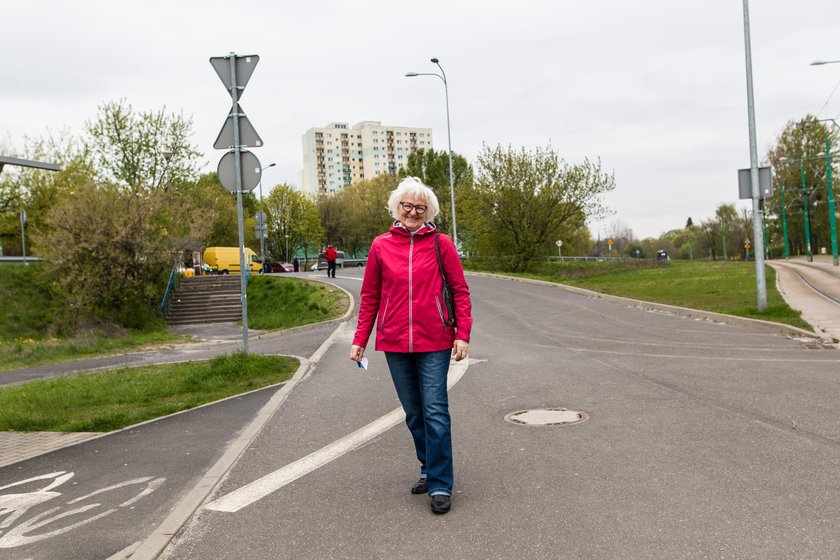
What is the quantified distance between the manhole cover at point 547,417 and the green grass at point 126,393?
376cm

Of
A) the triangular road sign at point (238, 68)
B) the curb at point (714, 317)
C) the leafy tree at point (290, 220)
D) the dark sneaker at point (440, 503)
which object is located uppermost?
the leafy tree at point (290, 220)

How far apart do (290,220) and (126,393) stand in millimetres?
64879

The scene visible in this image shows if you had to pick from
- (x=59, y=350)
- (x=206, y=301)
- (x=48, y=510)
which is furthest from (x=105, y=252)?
(x=48, y=510)

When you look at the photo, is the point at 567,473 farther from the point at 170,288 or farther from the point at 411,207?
the point at 170,288

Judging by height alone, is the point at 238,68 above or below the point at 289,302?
above

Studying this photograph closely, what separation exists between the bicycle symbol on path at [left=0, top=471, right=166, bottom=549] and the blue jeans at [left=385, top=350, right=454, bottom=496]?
196cm

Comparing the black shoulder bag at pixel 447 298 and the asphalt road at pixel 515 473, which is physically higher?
the black shoulder bag at pixel 447 298

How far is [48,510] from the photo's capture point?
4.58m

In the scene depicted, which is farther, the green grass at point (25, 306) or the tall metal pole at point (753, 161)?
the green grass at point (25, 306)

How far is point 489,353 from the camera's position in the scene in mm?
10969

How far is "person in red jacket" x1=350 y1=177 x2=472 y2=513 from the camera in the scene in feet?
13.8

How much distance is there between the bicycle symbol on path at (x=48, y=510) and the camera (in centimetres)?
416

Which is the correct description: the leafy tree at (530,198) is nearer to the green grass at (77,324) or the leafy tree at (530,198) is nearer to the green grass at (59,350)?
the green grass at (77,324)

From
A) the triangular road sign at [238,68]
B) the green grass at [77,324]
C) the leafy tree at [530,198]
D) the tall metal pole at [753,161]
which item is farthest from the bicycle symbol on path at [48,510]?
the leafy tree at [530,198]
